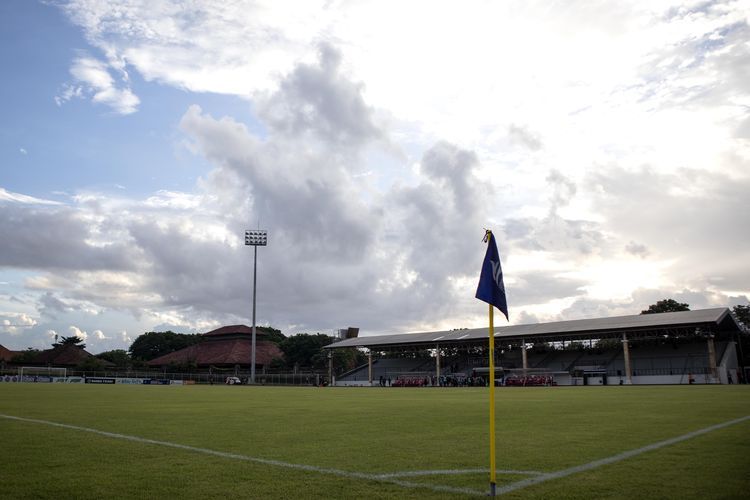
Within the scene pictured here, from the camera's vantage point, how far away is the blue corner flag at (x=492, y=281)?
24.7 ft

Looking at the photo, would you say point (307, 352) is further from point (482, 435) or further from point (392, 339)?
point (482, 435)

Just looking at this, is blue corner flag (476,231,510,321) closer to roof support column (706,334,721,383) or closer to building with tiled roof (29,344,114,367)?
roof support column (706,334,721,383)

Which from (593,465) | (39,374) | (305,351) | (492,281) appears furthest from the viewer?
(305,351)

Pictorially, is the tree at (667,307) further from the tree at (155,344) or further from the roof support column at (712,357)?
the tree at (155,344)

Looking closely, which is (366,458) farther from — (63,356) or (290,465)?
(63,356)

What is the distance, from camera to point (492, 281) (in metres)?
7.61

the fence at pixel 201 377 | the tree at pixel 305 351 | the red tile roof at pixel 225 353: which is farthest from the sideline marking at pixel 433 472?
the red tile roof at pixel 225 353

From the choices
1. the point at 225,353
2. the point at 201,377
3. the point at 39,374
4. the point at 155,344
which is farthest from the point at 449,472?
the point at 155,344

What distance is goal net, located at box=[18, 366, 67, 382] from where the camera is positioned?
67062 mm

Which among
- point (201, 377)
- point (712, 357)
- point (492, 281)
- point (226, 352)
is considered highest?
point (226, 352)

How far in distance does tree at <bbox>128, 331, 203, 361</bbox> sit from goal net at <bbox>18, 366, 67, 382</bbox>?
58.7 meters

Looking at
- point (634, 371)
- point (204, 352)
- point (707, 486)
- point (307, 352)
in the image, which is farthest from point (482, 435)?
point (204, 352)

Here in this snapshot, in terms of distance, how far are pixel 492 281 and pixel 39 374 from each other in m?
80.8

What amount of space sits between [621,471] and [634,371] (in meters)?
59.5
